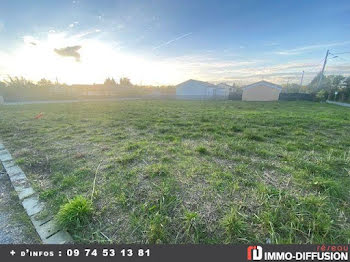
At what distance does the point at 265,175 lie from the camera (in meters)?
2.08

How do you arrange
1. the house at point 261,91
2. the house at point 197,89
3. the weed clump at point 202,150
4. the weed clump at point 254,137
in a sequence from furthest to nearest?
1. the house at point 197,89
2. the house at point 261,91
3. the weed clump at point 254,137
4. the weed clump at point 202,150

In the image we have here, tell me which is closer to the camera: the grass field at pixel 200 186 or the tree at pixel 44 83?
the grass field at pixel 200 186

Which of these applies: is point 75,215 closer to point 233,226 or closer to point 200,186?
point 200,186

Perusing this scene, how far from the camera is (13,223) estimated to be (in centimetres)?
142

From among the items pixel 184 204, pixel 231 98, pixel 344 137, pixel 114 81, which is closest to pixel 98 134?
pixel 184 204

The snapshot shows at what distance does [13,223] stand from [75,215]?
62 cm

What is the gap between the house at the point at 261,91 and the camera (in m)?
22.0

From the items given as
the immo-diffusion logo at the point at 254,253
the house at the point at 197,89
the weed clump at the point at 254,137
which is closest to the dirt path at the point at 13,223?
the immo-diffusion logo at the point at 254,253

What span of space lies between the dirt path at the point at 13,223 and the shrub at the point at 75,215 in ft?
0.68

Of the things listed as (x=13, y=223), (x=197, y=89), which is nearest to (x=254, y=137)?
(x=13, y=223)

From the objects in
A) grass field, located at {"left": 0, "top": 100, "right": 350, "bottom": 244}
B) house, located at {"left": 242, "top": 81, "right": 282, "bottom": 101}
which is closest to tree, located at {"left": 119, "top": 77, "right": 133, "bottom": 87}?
house, located at {"left": 242, "top": 81, "right": 282, "bottom": 101}

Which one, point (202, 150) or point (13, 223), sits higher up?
point (202, 150)

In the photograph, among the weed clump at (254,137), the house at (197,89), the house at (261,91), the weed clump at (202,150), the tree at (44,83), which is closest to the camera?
the weed clump at (202,150)

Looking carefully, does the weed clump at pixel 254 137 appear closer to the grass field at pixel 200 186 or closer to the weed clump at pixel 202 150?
the grass field at pixel 200 186
